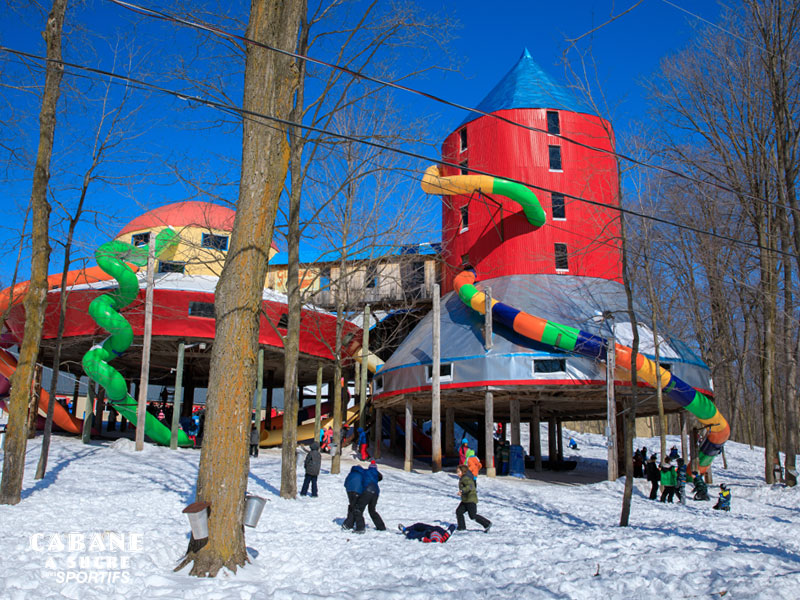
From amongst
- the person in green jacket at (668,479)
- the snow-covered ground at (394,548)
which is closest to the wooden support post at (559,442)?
the person in green jacket at (668,479)

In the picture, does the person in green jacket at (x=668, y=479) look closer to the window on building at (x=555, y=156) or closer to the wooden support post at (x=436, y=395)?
the wooden support post at (x=436, y=395)

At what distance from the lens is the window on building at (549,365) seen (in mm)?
22469

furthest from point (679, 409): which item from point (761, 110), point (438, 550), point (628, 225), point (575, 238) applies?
point (438, 550)

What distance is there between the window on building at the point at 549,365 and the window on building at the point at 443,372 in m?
3.11

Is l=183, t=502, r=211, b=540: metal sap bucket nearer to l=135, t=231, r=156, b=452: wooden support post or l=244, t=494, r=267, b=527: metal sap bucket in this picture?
l=244, t=494, r=267, b=527: metal sap bucket

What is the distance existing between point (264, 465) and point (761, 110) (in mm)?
18010

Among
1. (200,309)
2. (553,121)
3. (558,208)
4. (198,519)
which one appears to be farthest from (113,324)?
(553,121)

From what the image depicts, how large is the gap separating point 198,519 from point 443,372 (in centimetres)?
1731

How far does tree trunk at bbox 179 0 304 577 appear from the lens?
747 cm

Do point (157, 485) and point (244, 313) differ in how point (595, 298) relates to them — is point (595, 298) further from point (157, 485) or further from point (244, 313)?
point (244, 313)

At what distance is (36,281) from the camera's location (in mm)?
11922

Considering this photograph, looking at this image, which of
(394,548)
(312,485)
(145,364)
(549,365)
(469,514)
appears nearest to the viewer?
(394,548)

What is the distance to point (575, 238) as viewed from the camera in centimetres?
2772

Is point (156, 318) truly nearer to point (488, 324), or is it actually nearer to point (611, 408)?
point (488, 324)
